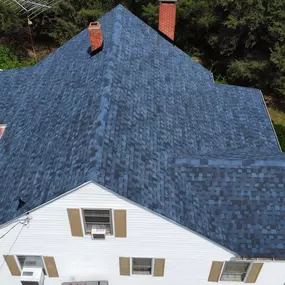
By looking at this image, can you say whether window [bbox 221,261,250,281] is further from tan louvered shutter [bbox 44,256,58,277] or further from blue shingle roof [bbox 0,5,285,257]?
tan louvered shutter [bbox 44,256,58,277]

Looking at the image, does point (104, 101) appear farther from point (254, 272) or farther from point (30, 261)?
point (254, 272)

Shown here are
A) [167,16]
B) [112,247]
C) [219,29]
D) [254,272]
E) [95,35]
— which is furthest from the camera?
[219,29]

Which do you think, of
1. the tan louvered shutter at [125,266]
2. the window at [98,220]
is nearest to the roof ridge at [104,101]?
the window at [98,220]

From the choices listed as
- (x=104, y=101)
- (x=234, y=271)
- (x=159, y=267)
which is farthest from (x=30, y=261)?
(x=234, y=271)

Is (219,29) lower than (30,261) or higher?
higher

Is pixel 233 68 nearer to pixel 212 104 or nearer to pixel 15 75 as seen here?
pixel 212 104

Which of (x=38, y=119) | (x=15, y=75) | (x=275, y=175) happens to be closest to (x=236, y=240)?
(x=275, y=175)
